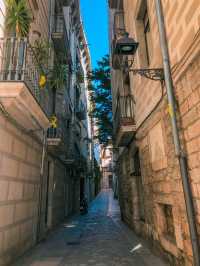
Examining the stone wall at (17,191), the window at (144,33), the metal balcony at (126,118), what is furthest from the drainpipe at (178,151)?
the metal balcony at (126,118)

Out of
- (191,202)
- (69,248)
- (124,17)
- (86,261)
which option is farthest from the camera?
(124,17)

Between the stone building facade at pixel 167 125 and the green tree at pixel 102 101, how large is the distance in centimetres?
771

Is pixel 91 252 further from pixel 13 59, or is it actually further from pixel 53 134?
pixel 13 59

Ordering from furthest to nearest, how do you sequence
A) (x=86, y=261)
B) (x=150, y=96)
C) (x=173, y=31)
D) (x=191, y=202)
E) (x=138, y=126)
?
(x=138, y=126), (x=150, y=96), (x=86, y=261), (x=173, y=31), (x=191, y=202)

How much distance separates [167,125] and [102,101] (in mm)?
12307

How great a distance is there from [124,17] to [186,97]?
24.2ft

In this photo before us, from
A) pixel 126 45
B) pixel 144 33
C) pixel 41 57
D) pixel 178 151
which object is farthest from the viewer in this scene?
pixel 144 33

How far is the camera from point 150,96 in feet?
19.7

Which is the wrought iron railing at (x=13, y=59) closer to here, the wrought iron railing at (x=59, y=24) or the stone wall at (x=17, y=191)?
the stone wall at (x=17, y=191)

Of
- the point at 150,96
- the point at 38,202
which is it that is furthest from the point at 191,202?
the point at 38,202

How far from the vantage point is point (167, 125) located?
487 cm

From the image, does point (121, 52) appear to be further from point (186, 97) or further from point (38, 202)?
point (38, 202)

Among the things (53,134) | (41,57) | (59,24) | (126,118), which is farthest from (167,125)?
(59,24)

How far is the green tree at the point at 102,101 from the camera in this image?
1641 centimetres
